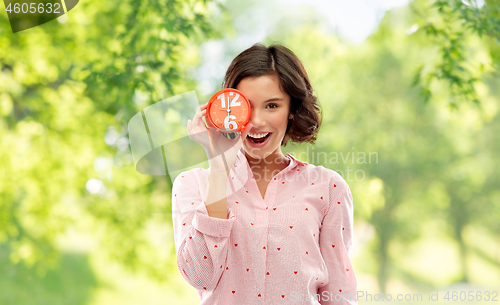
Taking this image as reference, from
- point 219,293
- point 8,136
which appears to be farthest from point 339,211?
point 8,136

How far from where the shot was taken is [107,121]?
280cm

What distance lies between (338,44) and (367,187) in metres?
1.21

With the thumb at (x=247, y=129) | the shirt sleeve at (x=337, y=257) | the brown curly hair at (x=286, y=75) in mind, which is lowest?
the shirt sleeve at (x=337, y=257)

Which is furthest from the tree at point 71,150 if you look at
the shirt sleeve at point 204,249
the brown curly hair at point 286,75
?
the shirt sleeve at point 204,249

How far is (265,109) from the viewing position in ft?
3.43

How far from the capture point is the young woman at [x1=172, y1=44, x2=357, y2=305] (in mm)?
946

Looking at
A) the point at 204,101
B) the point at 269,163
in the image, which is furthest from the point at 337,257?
the point at 204,101

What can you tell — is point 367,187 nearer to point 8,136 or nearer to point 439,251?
point 439,251

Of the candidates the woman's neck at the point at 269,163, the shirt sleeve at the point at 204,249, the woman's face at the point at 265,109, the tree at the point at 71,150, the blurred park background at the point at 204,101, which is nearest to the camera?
the shirt sleeve at the point at 204,249

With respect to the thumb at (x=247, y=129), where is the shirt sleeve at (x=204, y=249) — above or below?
below

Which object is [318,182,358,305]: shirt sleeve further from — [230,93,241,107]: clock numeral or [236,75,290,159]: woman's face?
[230,93,241,107]: clock numeral

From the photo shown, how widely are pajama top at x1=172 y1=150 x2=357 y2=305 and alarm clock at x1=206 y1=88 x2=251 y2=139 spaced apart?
0.17 m

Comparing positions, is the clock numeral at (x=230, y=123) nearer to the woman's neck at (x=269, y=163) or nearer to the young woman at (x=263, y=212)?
the young woman at (x=263, y=212)

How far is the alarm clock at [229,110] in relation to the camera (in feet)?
3.24
